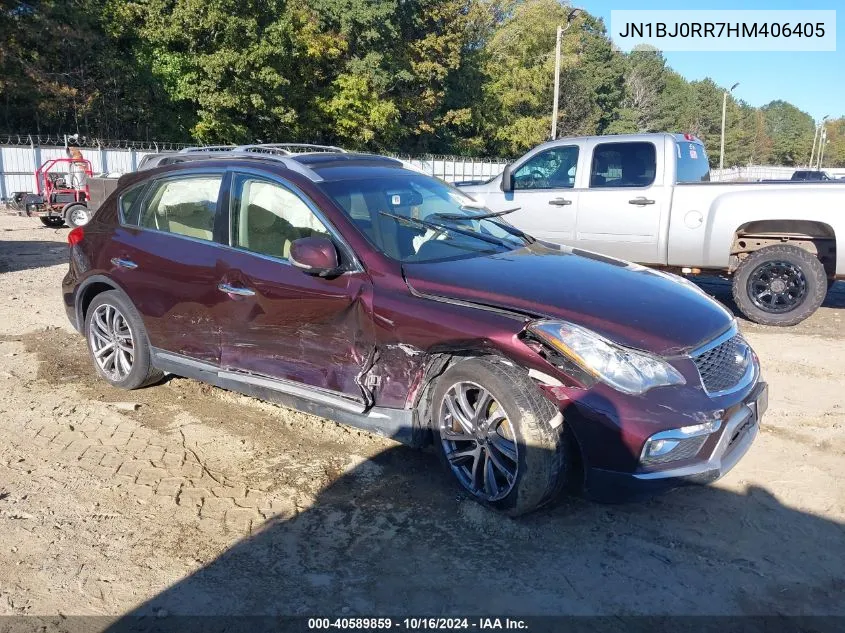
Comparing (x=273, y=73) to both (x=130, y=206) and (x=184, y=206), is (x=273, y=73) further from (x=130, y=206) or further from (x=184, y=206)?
(x=184, y=206)

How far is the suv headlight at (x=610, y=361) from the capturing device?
10.5 feet

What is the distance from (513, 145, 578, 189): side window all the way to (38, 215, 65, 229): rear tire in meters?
13.2

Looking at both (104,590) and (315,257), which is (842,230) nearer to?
(315,257)

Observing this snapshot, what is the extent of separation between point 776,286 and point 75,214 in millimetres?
15781

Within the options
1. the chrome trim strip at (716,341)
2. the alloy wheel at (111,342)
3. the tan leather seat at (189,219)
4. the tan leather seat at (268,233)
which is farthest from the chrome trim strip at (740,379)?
the alloy wheel at (111,342)

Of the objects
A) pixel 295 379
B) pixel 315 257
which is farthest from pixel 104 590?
pixel 315 257

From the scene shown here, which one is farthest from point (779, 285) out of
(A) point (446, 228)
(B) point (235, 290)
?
(B) point (235, 290)

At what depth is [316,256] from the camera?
151 inches

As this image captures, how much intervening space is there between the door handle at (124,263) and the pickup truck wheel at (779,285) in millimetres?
6267

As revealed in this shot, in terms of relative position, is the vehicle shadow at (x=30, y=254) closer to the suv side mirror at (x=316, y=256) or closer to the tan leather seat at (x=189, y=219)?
the tan leather seat at (x=189, y=219)

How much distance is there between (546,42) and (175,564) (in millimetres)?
59811

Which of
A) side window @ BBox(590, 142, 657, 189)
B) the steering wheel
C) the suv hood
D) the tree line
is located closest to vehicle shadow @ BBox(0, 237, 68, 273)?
the steering wheel

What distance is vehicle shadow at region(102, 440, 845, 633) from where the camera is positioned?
2842 mm

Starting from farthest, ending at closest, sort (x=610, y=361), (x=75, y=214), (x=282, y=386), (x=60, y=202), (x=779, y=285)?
(x=60, y=202)
(x=75, y=214)
(x=779, y=285)
(x=282, y=386)
(x=610, y=361)
